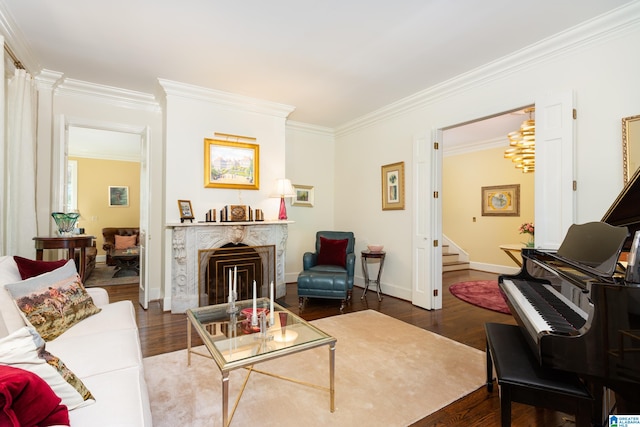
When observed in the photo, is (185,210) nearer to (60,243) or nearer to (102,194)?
(60,243)

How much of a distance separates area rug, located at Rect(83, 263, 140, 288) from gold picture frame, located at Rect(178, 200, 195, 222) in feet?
8.87

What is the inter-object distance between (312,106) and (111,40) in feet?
8.27

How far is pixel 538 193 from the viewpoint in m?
2.91

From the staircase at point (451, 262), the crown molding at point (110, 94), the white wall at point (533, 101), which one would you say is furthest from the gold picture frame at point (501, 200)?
the crown molding at point (110, 94)

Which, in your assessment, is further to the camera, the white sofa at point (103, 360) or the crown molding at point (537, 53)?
the crown molding at point (537, 53)

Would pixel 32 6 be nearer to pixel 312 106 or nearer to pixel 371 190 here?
pixel 312 106

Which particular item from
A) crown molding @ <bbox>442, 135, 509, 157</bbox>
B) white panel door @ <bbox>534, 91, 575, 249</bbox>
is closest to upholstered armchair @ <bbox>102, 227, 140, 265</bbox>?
white panel door @ <bbox>534, 91, 575, 249</bbox>

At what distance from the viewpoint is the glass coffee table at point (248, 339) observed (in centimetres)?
166

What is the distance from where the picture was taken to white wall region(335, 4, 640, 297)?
248 centimetres

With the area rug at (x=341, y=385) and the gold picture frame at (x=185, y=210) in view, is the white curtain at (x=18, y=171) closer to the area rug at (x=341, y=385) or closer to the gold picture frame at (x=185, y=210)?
the gold picture frame at (x=185, y=210)

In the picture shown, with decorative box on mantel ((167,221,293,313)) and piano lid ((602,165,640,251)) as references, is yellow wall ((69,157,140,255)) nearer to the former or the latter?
decorative box on mantel ((167,221,293,313))

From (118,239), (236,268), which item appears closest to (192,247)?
(236,268)

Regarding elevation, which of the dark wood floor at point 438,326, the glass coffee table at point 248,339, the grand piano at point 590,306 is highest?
the grand piano at point 590,306

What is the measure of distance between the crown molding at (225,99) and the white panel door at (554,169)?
3.14 m
